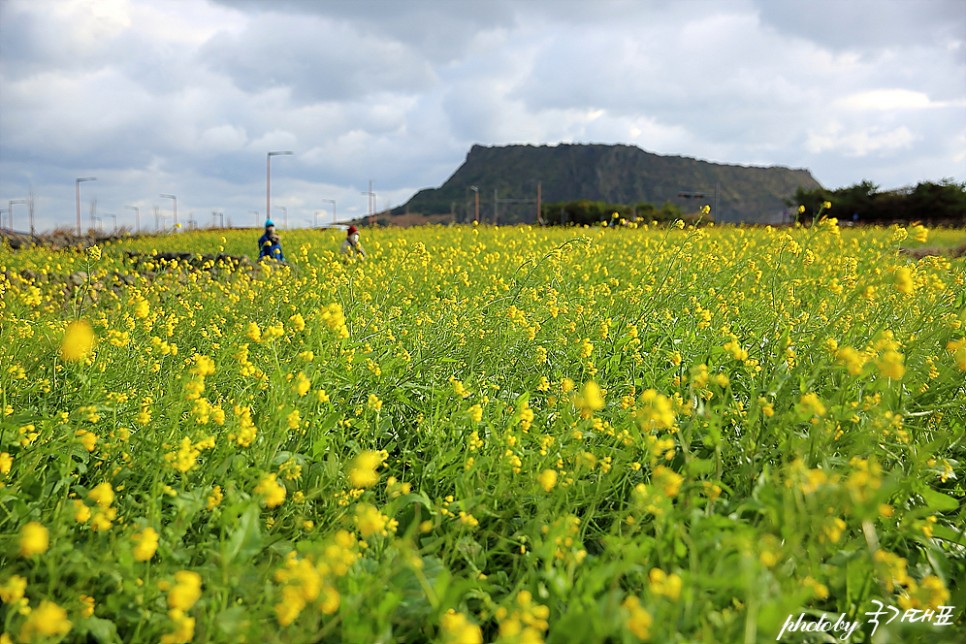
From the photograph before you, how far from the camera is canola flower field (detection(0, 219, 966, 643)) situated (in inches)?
55.7

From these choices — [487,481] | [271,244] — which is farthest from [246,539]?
[271,244]

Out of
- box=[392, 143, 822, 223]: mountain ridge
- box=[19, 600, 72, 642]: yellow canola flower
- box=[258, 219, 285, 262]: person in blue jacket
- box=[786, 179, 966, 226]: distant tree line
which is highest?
box=[392, 143, 822, 223]: mountain ridge

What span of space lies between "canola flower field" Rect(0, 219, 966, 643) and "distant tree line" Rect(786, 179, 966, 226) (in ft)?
96.6

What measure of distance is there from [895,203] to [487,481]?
39.5m

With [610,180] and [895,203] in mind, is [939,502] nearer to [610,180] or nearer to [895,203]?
[895,203]

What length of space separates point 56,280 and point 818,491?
829cm

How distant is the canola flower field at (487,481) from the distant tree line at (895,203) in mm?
29433

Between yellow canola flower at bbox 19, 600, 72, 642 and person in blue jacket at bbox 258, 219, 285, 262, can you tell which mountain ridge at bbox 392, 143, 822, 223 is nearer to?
person in blue jacket at bbox 258, 219, 285, 262

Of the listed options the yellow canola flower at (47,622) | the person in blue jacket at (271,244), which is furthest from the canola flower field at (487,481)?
the person in blue jacket at (271,244)

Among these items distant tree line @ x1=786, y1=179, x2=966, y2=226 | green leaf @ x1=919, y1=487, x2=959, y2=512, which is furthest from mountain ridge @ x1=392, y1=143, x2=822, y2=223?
green leaf @ x1=919, y1=487, x2=959, y2=512

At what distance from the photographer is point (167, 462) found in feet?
5.99

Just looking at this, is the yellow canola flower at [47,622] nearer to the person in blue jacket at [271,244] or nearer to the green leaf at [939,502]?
the green leaf at [939,502]

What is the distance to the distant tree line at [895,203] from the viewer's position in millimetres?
30438

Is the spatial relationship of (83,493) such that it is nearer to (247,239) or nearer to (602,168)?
(247,239)
